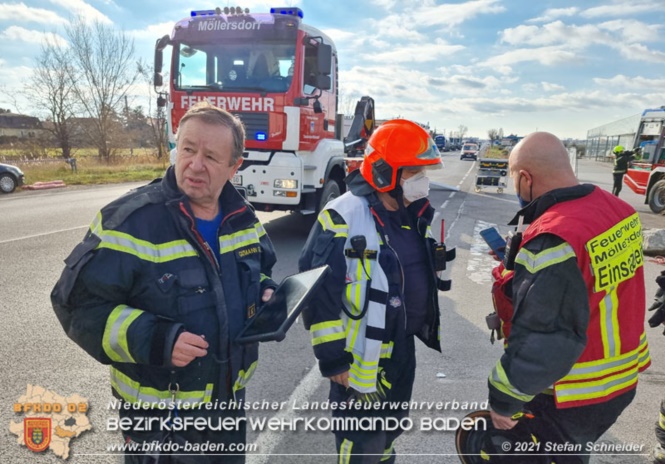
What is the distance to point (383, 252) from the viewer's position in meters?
1.92

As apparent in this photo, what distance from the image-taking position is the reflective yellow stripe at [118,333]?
1377 mm

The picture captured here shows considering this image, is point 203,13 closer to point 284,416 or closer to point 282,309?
point 284,416

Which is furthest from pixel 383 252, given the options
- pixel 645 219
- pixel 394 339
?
pixel 645 219

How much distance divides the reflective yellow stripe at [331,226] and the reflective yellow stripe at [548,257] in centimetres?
76

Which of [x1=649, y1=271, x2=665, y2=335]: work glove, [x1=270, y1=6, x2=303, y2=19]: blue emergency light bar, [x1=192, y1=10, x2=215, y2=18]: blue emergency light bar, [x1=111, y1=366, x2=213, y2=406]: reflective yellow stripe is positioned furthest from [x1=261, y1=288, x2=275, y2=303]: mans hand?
[x1=192, y1=10, x2=215, y2=18]: blue emergency light bar

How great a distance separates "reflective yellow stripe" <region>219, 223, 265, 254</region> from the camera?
5.42 ft

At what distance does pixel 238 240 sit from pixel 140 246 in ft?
1.28

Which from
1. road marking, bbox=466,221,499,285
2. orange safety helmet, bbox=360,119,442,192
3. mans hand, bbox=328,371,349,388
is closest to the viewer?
mans hand, bbox=328,371,349,388

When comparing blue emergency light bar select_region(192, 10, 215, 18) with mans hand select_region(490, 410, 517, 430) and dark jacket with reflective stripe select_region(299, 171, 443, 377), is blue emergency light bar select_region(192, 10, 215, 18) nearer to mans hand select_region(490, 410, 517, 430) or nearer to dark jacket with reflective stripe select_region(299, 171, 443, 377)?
dark jacket with reflective stripe select_region(299, 171, 443, 377)

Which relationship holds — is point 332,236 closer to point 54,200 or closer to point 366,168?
point 366,168

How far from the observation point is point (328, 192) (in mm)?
7301

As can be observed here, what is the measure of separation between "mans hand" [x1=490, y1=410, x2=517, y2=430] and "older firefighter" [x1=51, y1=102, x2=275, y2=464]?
1014mm

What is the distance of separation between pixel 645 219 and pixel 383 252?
41.8ft

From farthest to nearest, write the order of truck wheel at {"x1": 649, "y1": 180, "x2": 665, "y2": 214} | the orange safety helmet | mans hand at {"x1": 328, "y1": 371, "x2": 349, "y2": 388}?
truck wheel at {"x1": 649, "y1": 180, "x2": 665, "y2": 214} < the orange safety helmet < mans hand at {"x1": 328, "y1": 371, "x2": 349, "y2": 388}
